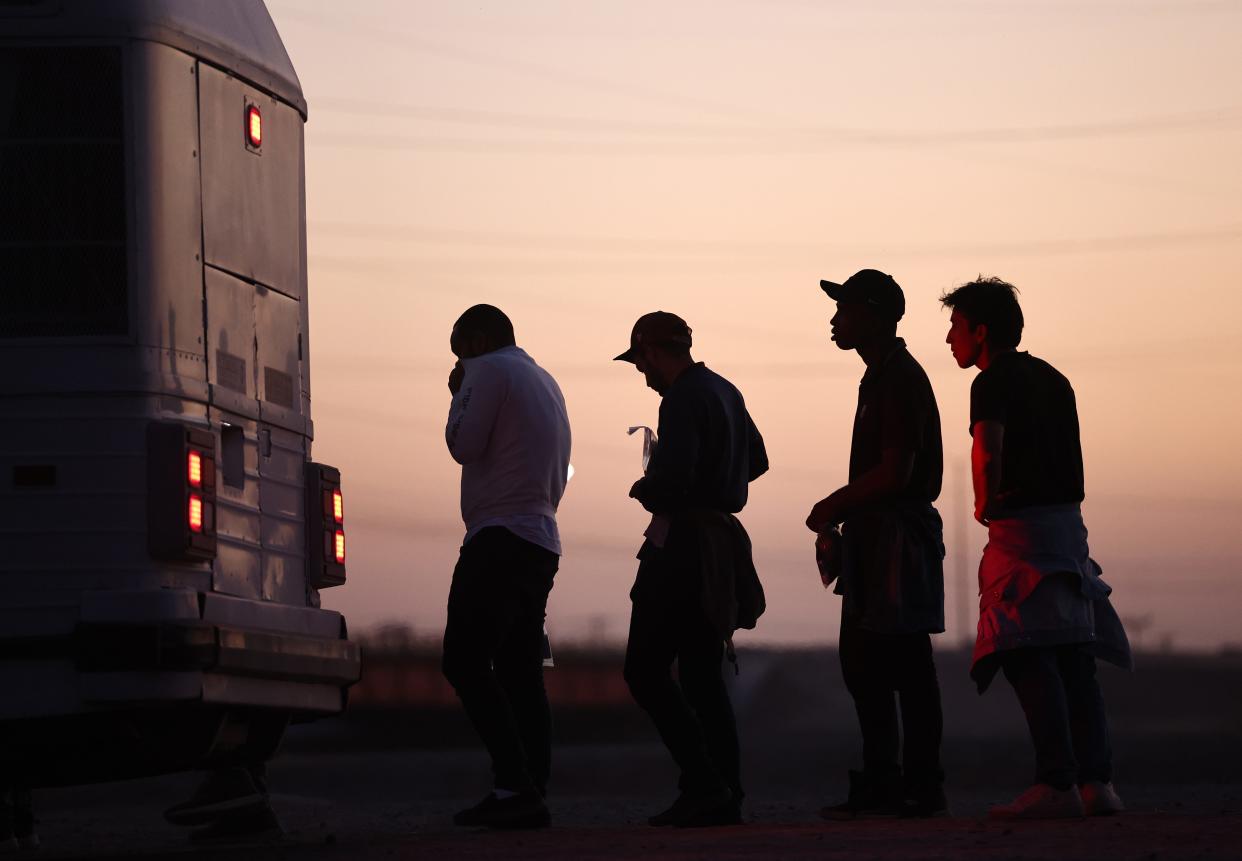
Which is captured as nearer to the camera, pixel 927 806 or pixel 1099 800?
pixel 1099 800

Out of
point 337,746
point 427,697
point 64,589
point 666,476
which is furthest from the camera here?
point 427,697

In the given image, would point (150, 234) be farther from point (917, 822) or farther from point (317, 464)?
point (917, 822)

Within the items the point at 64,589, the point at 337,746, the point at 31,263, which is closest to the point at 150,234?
the point at 31,263

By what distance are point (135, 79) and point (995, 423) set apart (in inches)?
123

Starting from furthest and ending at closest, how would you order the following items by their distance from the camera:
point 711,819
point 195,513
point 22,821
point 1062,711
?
1. point 22,821
2. point 711,819
3. point 1062,711
4. point 195,513

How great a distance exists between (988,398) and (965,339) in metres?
0.34

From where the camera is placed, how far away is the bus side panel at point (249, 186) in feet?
27.3

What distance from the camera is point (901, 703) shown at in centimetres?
858

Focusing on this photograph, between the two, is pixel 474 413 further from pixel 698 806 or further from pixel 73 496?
pixel 73 496

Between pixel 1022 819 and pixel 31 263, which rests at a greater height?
pixel 31 263

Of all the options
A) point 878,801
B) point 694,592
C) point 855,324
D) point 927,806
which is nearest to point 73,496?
point 694,592

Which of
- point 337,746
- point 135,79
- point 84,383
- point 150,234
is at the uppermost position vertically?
point 135,79

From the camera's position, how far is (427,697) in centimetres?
3047

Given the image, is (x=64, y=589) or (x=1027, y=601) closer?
(x=64, y=589)
